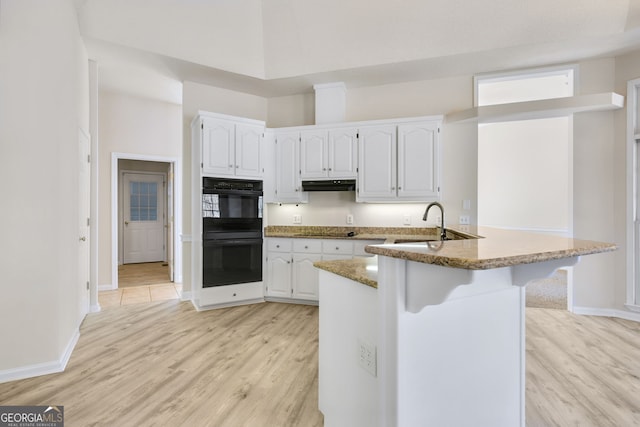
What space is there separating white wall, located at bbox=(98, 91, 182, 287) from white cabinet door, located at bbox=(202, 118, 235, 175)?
1997mm

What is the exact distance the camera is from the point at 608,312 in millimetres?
3729

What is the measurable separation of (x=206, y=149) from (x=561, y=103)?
405 centimetres

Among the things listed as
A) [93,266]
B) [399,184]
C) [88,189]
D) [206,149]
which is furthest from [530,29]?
[93,266]

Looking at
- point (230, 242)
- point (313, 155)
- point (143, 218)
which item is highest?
point (313, 155)

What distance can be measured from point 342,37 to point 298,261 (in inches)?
108

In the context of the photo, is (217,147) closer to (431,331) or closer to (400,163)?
(400,163)

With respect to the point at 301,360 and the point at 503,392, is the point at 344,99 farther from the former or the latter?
the point at 503,392

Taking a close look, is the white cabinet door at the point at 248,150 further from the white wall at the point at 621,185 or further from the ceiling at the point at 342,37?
the white wall at the point at 621,185

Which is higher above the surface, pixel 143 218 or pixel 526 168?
pixel 526 168

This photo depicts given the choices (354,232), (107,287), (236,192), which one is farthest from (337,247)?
(107,287)

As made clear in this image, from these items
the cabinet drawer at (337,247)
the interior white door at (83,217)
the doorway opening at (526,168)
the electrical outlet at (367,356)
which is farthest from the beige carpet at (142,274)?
the doorway opening at (526,168)

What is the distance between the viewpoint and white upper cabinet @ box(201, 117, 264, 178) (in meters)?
3.89

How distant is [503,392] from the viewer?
1.56 metres

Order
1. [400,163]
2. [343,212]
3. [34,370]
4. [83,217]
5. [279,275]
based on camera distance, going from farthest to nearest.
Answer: [343,212]
[279,275]
[400,163]
[83,217]
[34,370]
